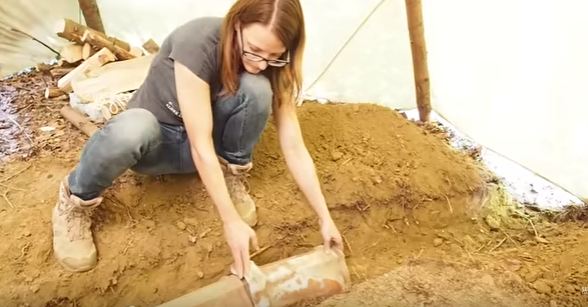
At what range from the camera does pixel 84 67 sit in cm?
220

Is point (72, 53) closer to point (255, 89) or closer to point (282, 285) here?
point (255, 89)

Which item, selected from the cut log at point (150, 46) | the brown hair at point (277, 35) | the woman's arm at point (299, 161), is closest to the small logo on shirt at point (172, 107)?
the brown hair at point (277, 35)

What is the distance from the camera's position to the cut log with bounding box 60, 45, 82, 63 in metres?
2.30

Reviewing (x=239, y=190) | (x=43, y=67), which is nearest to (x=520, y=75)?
(x=239, y=190)

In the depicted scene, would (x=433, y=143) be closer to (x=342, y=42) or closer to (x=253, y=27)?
(x=342, y=42)

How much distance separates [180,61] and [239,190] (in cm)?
49

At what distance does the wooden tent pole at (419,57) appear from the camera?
2.06m

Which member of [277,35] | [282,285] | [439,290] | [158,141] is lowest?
[439,290]

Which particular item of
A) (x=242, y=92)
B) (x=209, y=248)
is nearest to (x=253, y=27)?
(x=242, y=92)

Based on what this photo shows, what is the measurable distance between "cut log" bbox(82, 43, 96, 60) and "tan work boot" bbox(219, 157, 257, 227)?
2.99 feet

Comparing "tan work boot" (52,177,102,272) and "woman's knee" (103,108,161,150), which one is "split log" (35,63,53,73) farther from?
"woman's knee" (103,108,161,150)

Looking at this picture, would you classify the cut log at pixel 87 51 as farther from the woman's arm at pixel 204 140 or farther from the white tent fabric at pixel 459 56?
the woman's arm at pixel 204 140

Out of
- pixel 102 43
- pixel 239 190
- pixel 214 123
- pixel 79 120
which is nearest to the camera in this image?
pixel 214 123

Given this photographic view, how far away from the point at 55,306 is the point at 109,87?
2.68ft
